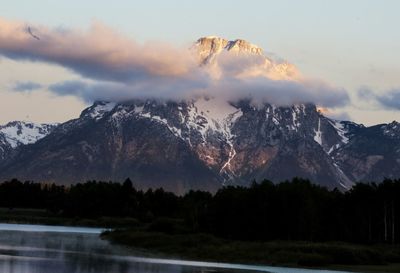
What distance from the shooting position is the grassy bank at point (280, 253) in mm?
113500

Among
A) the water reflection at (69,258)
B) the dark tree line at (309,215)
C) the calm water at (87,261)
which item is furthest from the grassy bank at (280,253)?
the dark tree line at (309,215)

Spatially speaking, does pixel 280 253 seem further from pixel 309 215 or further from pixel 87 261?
pixel 309 215

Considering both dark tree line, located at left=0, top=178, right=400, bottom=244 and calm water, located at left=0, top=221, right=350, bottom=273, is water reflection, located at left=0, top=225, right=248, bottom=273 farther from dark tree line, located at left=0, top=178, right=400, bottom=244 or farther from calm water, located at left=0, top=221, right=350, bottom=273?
dark tree line, located at left=0, top=178, right=400, bottom=244

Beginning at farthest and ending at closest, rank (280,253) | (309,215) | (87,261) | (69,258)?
1. (309,215)
2. (280,253)
3. (69,258)
4. (87,261)

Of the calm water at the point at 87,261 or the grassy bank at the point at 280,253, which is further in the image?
the grassy bank at the point at 280,253

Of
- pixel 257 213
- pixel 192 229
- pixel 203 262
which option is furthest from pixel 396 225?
pixel 203 262

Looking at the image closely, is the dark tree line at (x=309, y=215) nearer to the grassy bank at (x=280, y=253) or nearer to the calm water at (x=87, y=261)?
the grassy bank at (x=280, y=253)

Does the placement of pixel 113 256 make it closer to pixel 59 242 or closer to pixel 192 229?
pixel 59 242

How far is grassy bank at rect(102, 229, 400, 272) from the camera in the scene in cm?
11350

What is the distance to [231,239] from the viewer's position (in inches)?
6196

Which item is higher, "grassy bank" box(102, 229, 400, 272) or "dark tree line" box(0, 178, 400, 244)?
"dark tree line" box(0, 178, 400, 244)

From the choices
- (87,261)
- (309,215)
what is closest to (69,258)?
(87,261)

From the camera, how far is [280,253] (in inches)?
4786

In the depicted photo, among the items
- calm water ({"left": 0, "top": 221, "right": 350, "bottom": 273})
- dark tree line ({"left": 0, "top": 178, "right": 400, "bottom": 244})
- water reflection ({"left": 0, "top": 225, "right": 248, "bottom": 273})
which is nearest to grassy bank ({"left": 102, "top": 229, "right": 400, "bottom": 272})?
calm water ({"left": 0, "top": 221, "right": 350, "bottom": 273})
